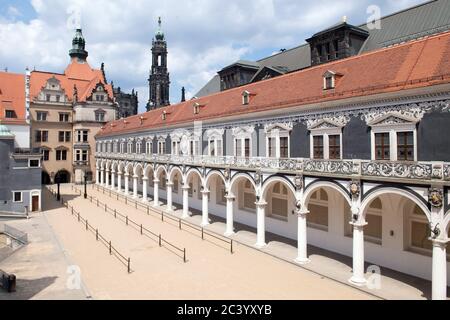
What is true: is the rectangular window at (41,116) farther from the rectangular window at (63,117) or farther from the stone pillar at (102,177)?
the stone pillar at (102,177)

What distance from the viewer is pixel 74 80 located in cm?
6109

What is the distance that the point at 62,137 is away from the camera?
2237 inches

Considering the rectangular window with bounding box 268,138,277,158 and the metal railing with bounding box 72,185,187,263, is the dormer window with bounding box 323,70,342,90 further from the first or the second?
the metal railing with bounding box 72,185,187,263

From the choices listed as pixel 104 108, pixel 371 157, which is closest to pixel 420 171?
pixel 371 157

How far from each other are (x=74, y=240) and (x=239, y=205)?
1292cm

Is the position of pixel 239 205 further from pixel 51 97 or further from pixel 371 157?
pixel 51 97

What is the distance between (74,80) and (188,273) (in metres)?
55.2

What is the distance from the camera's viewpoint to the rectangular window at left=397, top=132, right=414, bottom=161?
48.2ft

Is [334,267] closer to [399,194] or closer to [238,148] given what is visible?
[399,194]

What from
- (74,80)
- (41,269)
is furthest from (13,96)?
(41,269)

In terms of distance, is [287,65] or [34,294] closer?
[34,294]

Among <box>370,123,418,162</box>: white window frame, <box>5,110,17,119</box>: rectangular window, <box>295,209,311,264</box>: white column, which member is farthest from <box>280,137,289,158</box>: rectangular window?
<box>5,110,17,119</box>: rectangular window

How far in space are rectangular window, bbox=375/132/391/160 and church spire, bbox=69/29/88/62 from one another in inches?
2556

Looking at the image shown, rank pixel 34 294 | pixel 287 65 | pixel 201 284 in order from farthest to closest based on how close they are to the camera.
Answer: pixel 287 65 → pixel 201 284 → pixel 34 294
